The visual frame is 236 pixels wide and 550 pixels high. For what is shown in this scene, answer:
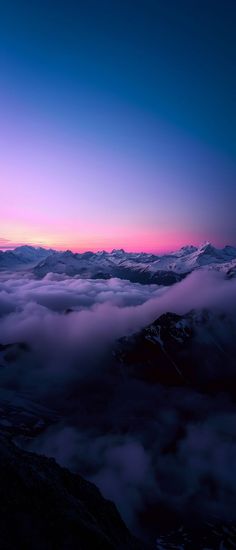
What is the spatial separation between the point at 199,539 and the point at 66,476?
545ft

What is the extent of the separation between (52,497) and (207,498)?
202502mm

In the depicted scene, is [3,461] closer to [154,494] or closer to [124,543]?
[124,543]

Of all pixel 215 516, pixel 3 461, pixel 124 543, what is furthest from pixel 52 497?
pixel 215 516

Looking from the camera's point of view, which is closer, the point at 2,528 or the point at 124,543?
the point at 2,528

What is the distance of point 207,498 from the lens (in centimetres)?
18488

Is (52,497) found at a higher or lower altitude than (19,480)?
lower

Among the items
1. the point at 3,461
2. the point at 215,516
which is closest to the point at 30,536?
the point at 3,461

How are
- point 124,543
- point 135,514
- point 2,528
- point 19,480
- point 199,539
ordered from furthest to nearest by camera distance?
1. point 135,514
2. point 199,539
3. point 124,543
4. point 19,480
5. point 2,528

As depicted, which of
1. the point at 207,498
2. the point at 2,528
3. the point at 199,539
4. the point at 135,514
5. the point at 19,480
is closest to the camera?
the point at 2,528

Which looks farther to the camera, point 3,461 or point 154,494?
point 154,494

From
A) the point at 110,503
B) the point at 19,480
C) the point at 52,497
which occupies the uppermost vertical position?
the point at 19,480

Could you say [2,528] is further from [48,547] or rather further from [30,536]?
[48,547]

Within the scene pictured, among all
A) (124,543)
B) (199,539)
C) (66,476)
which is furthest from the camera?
(199,539)

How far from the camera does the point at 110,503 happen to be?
43.4m
